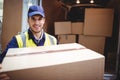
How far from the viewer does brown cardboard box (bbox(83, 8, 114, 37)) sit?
361 cm

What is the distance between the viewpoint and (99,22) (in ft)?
12.0

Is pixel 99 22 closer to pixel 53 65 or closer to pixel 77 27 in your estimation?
pixel 77 27

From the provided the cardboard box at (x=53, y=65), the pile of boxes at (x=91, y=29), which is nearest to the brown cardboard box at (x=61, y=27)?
the pile of boxes at (x=91, y=29)

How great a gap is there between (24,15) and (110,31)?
157 centimetres

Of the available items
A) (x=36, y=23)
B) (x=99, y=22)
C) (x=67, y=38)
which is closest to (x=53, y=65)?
(x=36, y=23)

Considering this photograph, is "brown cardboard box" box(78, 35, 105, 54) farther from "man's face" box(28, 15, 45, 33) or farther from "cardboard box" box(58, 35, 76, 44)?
"man's face" box(28, 15, 45, 33)

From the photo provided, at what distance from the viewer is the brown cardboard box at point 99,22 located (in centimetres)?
361

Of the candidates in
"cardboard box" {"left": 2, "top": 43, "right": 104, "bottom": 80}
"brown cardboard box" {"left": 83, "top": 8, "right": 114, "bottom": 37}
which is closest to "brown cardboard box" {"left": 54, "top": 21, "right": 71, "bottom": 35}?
"brown cardboard box" {"left": 83, "top": 8, "right": 114, "bottom": 37}

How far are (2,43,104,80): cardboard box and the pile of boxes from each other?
244cm

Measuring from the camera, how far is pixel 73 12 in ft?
14.4

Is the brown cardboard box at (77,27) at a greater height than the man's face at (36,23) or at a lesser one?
lesser

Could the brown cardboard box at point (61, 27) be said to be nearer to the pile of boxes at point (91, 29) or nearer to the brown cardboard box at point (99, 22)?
the pile of boxes at point (91, 29)

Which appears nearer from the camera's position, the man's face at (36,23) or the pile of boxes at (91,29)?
the man's face at (36,23)

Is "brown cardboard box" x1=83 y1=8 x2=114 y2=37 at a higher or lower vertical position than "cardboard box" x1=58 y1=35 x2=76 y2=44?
higher
